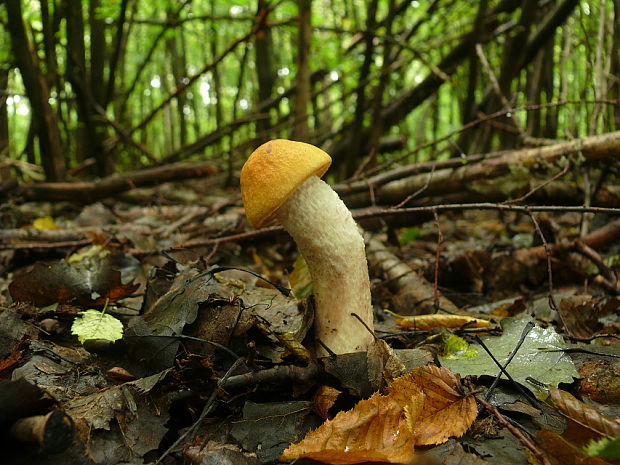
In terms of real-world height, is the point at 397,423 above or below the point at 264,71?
below

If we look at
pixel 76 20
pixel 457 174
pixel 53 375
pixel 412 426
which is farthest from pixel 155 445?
pixel 76 20

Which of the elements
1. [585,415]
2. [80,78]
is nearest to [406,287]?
[585,415]

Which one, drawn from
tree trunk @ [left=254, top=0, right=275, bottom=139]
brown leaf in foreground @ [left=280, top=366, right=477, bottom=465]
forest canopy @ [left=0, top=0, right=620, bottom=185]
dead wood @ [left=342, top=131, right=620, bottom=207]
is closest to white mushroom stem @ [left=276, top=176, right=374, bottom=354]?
brown leaf in foreground @ [left=280, top=366, right=477, bottom=465]

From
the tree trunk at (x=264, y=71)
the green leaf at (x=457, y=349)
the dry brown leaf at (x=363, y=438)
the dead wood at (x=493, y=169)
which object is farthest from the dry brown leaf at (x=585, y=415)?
the tree trunk at (x=264, y=71)

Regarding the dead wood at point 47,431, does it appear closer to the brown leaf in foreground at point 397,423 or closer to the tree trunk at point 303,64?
the brown leaf in foreground at point 397,423

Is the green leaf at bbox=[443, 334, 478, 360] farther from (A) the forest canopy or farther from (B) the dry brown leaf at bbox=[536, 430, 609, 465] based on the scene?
(A) the forest canopy

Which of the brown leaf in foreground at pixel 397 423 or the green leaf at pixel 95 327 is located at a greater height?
the green leaf at pixel 95 327

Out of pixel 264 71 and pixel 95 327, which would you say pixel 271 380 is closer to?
pixel 95 327
